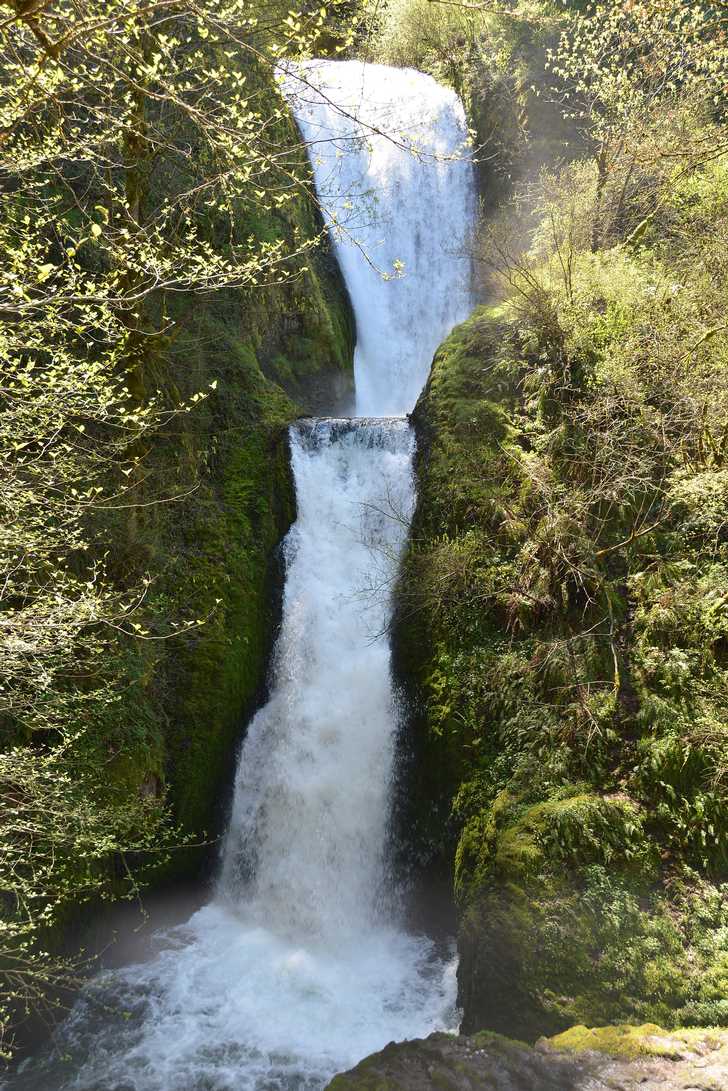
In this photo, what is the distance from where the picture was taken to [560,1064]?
4023mm

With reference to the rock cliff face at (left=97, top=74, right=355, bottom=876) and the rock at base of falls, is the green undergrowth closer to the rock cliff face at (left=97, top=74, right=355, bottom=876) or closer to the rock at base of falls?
the rock at base of falls

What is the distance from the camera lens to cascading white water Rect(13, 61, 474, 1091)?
222 inches

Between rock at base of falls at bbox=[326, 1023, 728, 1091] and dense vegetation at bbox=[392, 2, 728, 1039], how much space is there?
631 millimetres

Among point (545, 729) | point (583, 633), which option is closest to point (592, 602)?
point (583, 633)

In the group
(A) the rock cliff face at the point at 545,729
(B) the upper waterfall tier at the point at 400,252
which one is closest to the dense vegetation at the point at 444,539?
(A) the rock cliff face at the point at 545,729

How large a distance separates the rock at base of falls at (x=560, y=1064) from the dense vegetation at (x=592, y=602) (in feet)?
2.07

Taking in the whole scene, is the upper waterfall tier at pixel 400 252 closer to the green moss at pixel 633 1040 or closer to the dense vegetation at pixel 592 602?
the dense vegetation at pixel 592 602

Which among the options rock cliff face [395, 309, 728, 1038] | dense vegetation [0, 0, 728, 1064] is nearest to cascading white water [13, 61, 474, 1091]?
dense vegetation [0, 0, 728, 1064]

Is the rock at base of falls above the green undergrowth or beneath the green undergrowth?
beneath

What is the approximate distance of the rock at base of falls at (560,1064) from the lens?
149 inches

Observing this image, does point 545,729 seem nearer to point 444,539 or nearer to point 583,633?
point 583,633

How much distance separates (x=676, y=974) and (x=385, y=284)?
1307 cm

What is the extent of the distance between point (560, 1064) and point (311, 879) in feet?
12.2

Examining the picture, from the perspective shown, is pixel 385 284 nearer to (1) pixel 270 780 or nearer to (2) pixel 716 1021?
(1) pixel 270 780
